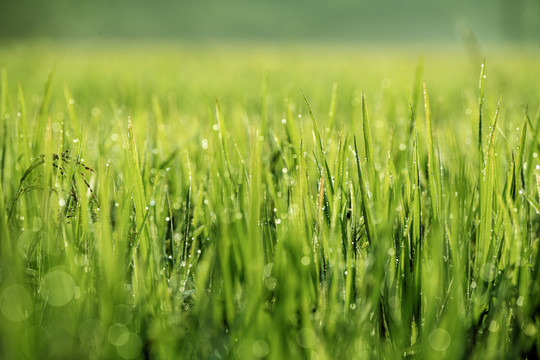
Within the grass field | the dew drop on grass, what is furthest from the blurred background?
the dew drop on grass

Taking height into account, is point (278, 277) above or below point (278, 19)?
below

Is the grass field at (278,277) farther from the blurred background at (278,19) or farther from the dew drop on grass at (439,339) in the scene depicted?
the blurred background at (278,19)

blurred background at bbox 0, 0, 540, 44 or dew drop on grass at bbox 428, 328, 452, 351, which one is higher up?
blurred background at bbox 0, 0, 540, 44

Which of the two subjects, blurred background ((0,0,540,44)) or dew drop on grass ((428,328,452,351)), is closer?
dew drop on grass ((428,328,452,351))

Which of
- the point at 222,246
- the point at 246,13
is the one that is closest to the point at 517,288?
the point at 222,246

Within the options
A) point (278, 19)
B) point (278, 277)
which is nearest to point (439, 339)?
point (278, 277)

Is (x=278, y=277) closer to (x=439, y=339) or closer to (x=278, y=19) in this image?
(x=439, y=339)

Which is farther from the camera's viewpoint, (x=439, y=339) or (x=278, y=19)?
(x=278, y=19)

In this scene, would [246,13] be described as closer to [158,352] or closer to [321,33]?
[321,33]

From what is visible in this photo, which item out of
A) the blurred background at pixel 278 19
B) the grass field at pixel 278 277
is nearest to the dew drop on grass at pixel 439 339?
the grass field at pixel 278 277

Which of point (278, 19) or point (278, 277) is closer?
point (278, 277)

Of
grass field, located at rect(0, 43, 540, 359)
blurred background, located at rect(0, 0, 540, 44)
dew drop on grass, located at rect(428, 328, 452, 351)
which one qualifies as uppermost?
blurred background, located at rect(0, 0, 540, 44)

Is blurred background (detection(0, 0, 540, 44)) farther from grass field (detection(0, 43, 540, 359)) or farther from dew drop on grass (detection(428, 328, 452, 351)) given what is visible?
dew drop on grass (detection(428, 328, 452, 351))

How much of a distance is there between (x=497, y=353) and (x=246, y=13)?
33.3 metres
